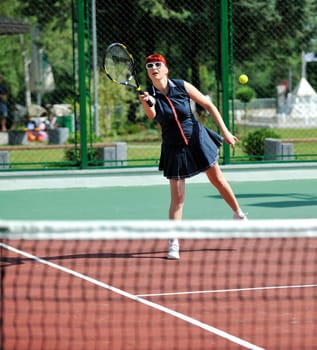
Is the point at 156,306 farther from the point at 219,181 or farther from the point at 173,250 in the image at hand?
the point at 219,181

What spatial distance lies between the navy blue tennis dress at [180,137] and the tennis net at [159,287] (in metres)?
0.71

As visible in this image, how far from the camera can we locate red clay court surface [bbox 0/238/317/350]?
17.2 feet

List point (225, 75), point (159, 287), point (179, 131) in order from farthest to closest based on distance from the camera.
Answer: point (225, 75) < point (179, 131) < point (159, 287)

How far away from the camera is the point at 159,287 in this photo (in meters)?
6.51

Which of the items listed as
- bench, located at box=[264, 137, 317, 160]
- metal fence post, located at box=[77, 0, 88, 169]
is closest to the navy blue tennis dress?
metal fence post, located at box=[77, 0, 88, 169]

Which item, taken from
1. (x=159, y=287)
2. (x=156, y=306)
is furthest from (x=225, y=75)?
(x=156, y=306)

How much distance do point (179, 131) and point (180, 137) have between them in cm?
5

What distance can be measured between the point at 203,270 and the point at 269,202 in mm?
3961

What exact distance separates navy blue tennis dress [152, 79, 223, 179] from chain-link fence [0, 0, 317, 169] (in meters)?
4.55

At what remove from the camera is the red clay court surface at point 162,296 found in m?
5.23

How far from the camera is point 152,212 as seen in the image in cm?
1045

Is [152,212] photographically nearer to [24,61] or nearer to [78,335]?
[78,335]

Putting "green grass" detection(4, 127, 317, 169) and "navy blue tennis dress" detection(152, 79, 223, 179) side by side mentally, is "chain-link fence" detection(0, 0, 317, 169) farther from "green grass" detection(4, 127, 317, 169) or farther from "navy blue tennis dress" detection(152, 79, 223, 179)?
"navy blue tennis dress" detection(152, 79, 223, 179)

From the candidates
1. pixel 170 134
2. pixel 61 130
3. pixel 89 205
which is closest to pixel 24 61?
pixel 61 130
